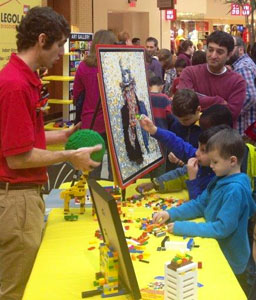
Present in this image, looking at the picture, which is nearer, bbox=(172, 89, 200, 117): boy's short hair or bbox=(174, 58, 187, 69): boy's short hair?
bbox=(172, 89, 200, 117): boy's short hair

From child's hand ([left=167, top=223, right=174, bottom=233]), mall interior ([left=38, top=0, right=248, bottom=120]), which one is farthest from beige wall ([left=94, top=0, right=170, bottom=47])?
child's hand ([left=167, top=223, right=174, bottom=233])

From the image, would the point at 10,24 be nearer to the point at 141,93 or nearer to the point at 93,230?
the point at 141,93

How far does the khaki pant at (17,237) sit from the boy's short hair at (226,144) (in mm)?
879

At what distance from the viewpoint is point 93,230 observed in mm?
2564

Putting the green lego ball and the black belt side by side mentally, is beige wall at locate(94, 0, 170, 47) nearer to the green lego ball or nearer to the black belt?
the green lego ball

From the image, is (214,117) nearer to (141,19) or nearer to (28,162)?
(28,162)

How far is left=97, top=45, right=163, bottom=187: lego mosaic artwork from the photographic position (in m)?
2.78

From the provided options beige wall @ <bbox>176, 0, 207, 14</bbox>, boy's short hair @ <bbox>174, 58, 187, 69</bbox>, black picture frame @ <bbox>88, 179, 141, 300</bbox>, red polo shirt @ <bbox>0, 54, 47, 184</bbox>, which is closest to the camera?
black picture frame @ <bbox>88, 179, 141, 300</bbox>

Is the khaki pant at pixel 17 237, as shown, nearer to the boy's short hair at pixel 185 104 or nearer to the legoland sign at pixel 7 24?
the boy's short hair at pixel 185 104

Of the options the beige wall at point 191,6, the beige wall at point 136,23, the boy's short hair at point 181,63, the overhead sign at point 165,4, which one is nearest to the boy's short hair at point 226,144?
the boy's short hair at point 181,63

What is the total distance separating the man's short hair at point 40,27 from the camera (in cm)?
244

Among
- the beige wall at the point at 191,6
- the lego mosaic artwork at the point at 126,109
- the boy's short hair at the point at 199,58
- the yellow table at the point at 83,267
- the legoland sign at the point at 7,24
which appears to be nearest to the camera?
the yellow table at the point at 83,267

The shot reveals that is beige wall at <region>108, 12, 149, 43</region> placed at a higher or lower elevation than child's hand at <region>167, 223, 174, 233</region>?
higher

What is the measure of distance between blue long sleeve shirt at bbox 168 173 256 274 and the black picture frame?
1.97 feet
